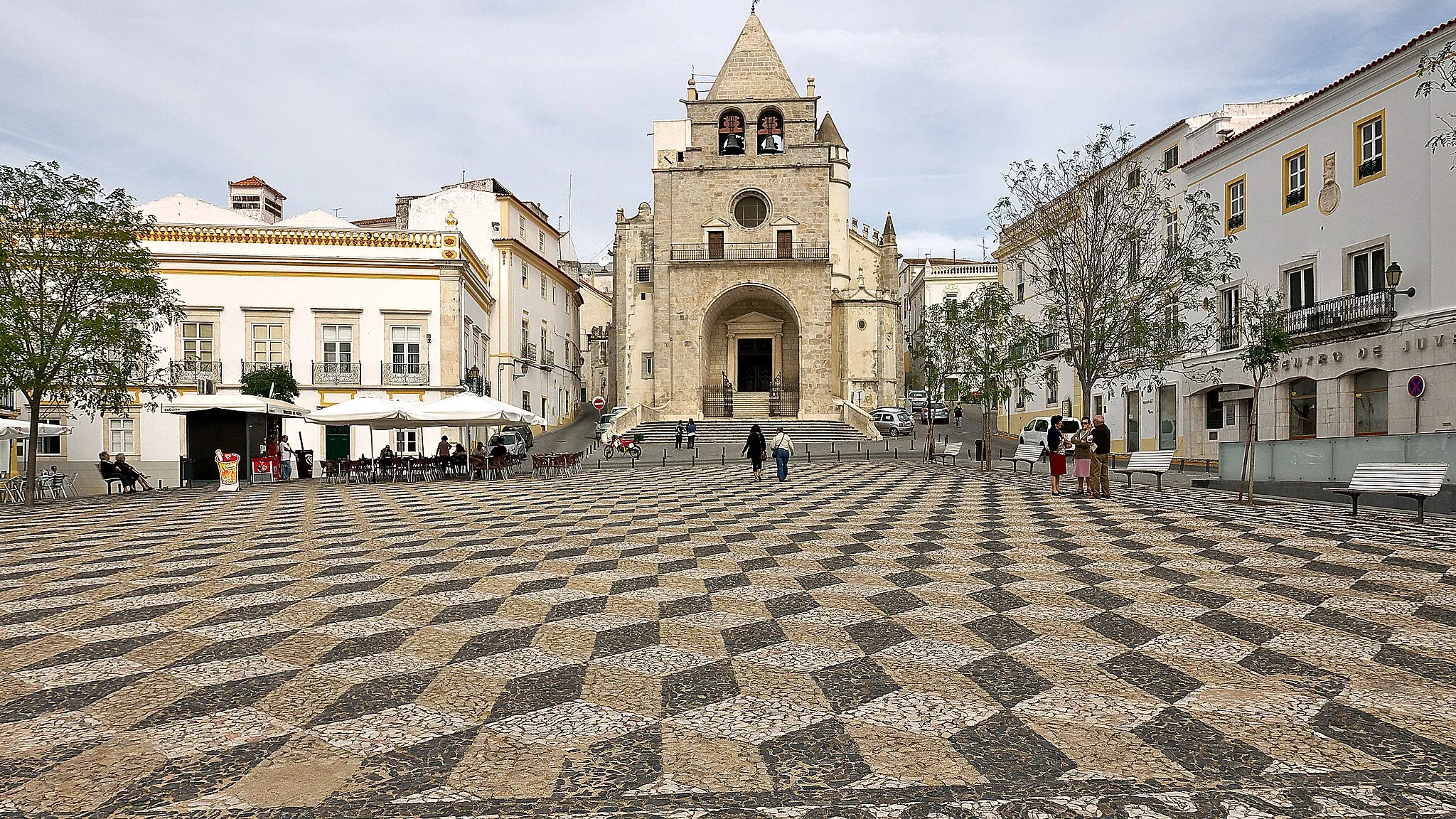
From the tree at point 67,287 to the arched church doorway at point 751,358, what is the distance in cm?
3071

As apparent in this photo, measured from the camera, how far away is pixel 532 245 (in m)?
52.6

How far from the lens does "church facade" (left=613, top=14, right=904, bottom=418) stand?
151 ft

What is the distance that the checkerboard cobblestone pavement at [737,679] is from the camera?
11.1 feet

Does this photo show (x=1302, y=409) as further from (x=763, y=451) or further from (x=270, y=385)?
(x=270, y=385)

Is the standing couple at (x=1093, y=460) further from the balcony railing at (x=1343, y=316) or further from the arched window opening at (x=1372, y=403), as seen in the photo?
the balcony railing at (x=1343, y=316)

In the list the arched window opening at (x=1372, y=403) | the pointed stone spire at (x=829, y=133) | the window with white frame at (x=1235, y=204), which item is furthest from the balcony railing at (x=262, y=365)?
the pointed stone spire at (x=829, y=133)

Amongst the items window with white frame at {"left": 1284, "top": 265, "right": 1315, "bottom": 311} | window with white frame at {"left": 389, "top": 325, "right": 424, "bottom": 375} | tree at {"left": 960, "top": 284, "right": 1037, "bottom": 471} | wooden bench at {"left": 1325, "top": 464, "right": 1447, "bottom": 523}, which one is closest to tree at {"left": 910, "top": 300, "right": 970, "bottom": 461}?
tree at {"left": 960, "top": 284, "right": 1037, "bottom": 471}

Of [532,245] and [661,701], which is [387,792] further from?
[532,245]

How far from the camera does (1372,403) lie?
21.4m

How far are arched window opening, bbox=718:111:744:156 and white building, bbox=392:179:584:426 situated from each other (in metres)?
10.8

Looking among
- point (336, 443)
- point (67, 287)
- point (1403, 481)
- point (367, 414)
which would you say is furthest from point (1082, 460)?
point (336, 443)

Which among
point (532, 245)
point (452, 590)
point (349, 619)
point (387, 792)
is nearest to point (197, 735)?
point (387, 792)

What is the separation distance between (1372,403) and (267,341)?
102 ft

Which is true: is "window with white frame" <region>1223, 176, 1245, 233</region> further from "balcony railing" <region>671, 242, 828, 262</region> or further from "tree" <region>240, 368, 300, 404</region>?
Result: "tree" <region>240, 368, 300, 404</region>
